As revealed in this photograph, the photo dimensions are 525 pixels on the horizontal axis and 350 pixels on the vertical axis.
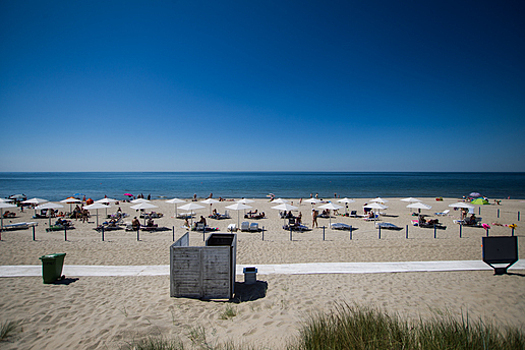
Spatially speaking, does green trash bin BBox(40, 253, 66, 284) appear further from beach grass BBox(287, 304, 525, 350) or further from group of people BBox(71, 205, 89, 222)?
group of people BBox(71, 205, 89, 222)

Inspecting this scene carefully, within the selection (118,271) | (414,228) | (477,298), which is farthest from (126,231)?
(414,228)

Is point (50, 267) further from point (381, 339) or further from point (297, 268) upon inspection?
point (381, 339)

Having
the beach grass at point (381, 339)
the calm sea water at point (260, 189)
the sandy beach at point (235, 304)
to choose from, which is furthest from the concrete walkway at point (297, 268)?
the calm sea water at point (260, 189)

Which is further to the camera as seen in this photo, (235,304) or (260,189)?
(260,189)

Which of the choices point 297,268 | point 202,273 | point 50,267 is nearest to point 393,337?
point 202,273

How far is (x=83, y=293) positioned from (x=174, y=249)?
9.74 ft

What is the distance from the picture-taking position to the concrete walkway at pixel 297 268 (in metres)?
8.04

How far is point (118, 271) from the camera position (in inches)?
328

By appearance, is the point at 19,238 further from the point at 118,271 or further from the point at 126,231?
the point at 118,271

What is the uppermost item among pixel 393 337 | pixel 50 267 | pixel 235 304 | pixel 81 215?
pixel 393 337

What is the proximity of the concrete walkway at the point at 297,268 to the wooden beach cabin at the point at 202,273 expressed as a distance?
2256 mm

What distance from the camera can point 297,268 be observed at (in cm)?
870

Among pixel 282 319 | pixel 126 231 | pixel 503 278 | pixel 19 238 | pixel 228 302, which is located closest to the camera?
pixel 282 319

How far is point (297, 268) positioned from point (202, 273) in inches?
158
